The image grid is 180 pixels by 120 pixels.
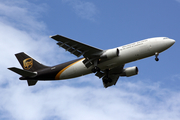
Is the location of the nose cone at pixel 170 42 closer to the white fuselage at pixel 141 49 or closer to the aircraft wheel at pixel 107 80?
the white fuselage at pixel 141 49

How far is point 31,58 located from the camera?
152ft

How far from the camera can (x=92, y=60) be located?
3997 centimetres

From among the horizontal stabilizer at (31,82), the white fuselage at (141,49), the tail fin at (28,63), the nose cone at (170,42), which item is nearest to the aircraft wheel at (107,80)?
the white fuselage at (141,49)

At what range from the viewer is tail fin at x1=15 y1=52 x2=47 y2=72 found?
4490cm

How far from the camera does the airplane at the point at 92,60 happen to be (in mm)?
37969

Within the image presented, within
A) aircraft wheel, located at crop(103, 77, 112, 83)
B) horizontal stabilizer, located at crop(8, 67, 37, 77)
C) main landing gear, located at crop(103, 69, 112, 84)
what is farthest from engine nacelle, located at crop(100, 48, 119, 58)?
horizontal stabilizer, located at crop(8, 67, 37, 77)

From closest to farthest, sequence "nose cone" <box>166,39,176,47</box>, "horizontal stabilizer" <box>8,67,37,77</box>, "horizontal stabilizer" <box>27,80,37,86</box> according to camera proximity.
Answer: "nose cone" <box>166,39,176,47</box> < "horizontal stabilizer" <box>8,67,37,77</box> < "horizontal stabilizer" <box>27,80,37,86</box>

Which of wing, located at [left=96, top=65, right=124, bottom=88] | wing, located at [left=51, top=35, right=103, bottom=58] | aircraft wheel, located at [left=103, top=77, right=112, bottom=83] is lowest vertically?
aircraft wheel, located at [left=103, top=77, right=112, bottom=83]

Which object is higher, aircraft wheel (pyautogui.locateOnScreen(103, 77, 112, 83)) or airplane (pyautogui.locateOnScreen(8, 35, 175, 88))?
airplane (pyautogui.locateOnScreen(8, 35, 175, 88))

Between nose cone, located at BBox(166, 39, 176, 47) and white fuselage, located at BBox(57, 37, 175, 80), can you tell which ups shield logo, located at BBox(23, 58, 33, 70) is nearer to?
white fuselage, located at BBox(57, 37, 175, 80)

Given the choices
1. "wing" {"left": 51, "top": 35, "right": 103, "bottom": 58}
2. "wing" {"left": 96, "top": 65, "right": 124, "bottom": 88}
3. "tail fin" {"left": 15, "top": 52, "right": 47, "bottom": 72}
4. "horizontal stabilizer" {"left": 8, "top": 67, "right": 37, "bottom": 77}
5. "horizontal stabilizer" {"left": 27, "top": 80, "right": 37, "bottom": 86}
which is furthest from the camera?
"wing" {"left": 96, "top": 65, "right": 124, "bottom": 88}

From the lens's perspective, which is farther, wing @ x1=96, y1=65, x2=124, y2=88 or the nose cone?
wing @ x1=96, y1=65, x2=124, y2=88

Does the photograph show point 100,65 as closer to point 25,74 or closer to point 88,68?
point 88,68

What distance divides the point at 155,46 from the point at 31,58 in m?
20.9
